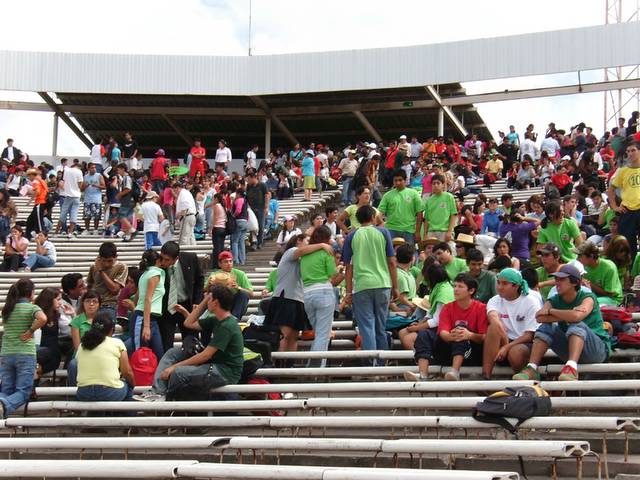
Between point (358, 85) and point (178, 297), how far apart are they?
18.7m

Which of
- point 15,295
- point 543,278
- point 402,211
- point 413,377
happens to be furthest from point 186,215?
point 413,377

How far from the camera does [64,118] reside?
31.9 meters

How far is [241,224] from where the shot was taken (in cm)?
1529

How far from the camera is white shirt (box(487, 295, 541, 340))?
8297mm

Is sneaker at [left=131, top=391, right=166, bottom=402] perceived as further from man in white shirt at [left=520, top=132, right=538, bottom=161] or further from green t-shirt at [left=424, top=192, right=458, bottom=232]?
man in white shirt at [left=520, top=132, right=538, bottom=161]

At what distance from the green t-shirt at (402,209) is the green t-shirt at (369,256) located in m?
2.83

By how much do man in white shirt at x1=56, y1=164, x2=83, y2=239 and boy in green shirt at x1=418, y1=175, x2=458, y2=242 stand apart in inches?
329

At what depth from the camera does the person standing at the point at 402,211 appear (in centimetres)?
1255

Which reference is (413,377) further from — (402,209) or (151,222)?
(151,222)

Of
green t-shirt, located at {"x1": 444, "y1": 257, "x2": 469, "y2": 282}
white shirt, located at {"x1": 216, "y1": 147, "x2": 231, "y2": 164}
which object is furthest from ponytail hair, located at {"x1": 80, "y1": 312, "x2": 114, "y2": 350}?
white shirt, located at {"x1": 216, "y1": 147, "x2": 231, "y2": 164}

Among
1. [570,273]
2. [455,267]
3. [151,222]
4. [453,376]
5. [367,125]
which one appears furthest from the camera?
[367,125]

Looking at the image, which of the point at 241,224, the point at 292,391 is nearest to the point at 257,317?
the point at 292,391

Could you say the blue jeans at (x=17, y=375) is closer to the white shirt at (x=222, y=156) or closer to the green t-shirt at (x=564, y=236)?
the green t-shirt at (x=564, y=236)

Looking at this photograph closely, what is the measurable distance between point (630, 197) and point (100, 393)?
239 inches
